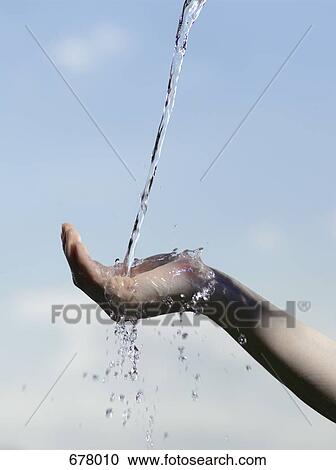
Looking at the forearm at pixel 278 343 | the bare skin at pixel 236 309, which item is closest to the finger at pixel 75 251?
the bare skin at pixel 236 309

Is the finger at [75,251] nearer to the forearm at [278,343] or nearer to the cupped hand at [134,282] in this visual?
the cupped hand at [134,282]

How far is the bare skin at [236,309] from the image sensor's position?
2316mm

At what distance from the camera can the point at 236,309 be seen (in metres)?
2.30

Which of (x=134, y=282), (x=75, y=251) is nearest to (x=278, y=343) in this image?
(x=134, y=282)

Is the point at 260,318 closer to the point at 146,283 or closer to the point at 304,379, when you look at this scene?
the point at 304,379

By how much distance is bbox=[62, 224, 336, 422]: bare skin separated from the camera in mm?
2316

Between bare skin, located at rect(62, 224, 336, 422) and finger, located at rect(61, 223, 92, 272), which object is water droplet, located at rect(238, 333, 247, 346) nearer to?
bare skin, located at rect(62, 224, 336, 422)

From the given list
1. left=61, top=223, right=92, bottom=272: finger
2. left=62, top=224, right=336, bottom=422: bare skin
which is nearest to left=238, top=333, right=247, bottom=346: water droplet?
left=62, top=224, right=336, bottom=422: bare skin

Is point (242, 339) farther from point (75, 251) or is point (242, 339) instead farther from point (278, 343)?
point (75, 251)

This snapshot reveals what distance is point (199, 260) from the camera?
2.41 m

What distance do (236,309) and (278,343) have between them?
0.18 metres

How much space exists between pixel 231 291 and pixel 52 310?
7.35ft

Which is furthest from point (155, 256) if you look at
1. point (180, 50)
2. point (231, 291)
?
point (180, 50)

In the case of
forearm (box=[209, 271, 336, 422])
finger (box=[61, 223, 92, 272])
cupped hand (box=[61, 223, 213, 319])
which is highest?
finger (box=[61, 223, 92, 272])
